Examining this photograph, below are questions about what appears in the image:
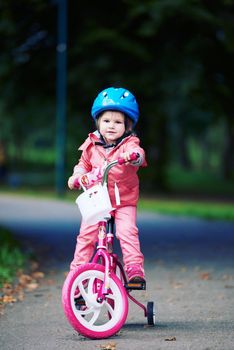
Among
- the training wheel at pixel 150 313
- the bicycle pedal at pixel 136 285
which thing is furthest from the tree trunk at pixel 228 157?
the bicycle pedal at pixel 136 285

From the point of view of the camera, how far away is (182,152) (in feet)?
209

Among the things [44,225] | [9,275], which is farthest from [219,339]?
[44,225]

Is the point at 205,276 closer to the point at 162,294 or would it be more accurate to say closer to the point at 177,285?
the point at 177,285

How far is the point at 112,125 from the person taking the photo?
629 centimetres

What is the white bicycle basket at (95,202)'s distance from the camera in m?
6.07

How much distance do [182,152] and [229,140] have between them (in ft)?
39.9

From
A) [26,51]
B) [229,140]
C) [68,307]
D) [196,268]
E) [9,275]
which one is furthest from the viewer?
[229,140]

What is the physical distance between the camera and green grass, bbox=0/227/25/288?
30.7ft

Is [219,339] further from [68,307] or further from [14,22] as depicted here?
[14,22]

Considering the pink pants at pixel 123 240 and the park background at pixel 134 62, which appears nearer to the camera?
the pink pants at pixel 123 240

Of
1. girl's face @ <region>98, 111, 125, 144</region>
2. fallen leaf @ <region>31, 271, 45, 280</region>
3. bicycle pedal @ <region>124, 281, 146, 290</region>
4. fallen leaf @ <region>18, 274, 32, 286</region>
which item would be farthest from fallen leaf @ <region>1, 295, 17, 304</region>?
girl's face @ <region>98, 111, 125, 144</region>

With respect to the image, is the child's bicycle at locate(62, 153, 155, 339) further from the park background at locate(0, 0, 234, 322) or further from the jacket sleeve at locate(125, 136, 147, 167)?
the park background at locate(0, 0, 234, 322)

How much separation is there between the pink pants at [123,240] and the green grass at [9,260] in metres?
2.68

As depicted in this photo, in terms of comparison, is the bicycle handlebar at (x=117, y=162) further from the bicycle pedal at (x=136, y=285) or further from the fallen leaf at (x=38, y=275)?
the fallen leaf at (x=38, y=275)
